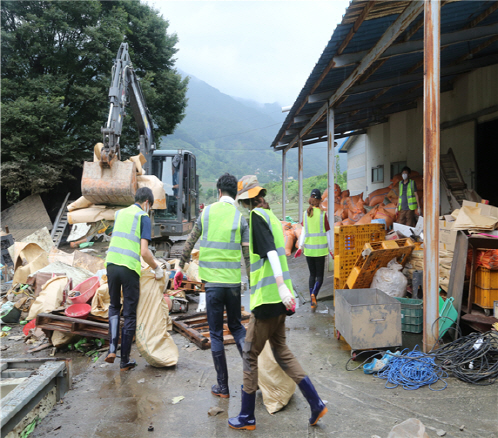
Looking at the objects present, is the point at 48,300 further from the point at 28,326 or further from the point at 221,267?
the point at 221,267

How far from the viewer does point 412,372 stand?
347cm

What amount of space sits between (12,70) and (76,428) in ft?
50.6

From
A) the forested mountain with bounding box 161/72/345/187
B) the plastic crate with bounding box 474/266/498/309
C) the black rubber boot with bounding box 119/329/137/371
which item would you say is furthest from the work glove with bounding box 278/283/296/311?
the forested mountain with bounding box 161/72/345/187

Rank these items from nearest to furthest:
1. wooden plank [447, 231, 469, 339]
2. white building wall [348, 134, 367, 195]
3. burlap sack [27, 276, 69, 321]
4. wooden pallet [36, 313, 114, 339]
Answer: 1. wooden plank [447, 231, 469, 339]
2. wooden pallet [36, 313, 114, 339]
3. burlap sack [27, 276, 69, 321]
4. white building wall [348, 134, 367, 195]

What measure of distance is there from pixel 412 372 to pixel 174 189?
26.6 ft

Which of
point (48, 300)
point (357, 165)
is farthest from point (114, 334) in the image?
point (357, 165)

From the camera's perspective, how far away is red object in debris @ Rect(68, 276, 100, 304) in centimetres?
481

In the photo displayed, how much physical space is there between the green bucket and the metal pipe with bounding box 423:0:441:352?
19 centimetres

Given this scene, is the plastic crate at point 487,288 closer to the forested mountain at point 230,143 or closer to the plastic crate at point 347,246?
the plastic crate at point 347,246

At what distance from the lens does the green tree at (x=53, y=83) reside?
1390 cm

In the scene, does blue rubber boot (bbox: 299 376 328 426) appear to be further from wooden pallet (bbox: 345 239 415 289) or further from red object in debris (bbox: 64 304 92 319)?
red object in debris (bbox: 64 304 92 319)

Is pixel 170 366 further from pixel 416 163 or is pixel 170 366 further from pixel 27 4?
pixel 27 4

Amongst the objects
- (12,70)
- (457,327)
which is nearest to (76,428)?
(457,327)

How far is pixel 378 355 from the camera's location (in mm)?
3920
